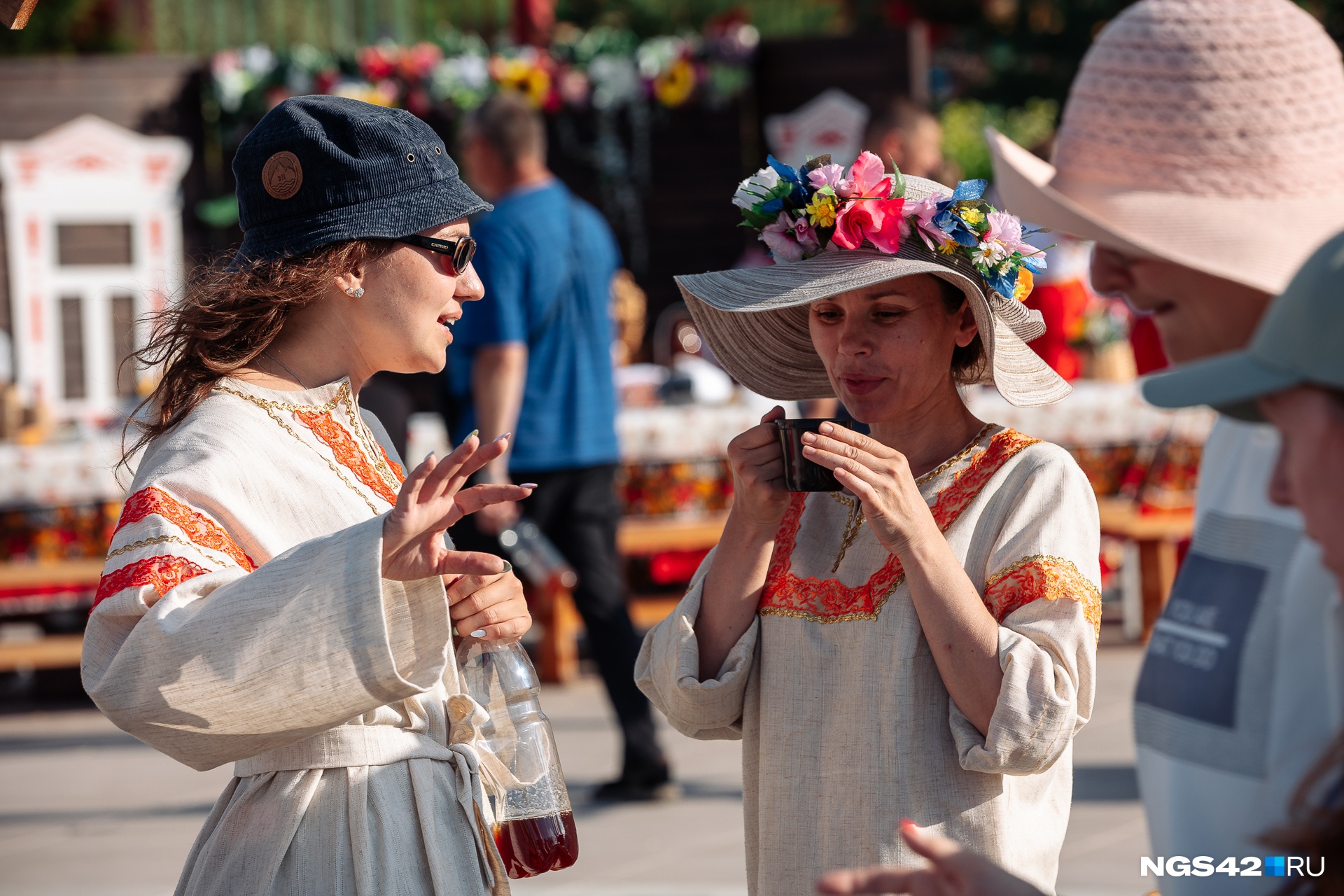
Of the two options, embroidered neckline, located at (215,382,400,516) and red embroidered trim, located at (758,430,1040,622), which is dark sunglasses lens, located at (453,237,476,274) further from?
red embroidered trim, located at (758,430,1040,622)

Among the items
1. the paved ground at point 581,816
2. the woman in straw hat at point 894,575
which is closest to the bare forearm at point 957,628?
the woman in straw hat at point 894,575

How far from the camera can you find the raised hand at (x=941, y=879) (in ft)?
4.33

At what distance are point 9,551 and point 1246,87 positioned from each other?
6.06 m

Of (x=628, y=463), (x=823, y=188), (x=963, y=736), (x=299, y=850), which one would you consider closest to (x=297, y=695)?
(x=299, y=850)

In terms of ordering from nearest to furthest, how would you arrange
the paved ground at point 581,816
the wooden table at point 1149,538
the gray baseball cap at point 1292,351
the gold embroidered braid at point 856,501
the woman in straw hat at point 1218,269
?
1. the gray baseball cap at point 1292,351
2. the woman in straw hat at point 1218,269
3. the gold embroidered braid at point 856,501
4. the paved ground at point 581,816
5. the wooden table at point 1149,538

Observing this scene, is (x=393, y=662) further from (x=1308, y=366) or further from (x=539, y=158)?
(x=539, y=158)

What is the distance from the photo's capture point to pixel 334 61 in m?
9.46

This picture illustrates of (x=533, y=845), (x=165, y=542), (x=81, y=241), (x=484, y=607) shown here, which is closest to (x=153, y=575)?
(x=165, y=542)

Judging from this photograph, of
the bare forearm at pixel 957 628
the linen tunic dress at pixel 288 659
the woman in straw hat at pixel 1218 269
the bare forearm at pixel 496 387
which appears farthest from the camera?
the bare forearm at pixel 496 387

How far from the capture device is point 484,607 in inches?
80.6

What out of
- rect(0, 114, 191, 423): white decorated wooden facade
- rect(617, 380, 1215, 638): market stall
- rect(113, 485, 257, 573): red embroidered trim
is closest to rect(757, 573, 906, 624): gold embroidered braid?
rect(113, 485, 257, 573): red embroidered trim

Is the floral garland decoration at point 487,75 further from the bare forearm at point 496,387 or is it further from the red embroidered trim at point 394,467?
the red embroidered trim at point 394,467

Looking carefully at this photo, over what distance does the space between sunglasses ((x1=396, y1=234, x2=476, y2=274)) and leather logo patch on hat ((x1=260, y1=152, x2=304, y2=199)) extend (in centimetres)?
16

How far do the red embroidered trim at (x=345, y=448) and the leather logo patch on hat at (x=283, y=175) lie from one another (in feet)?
1.02
